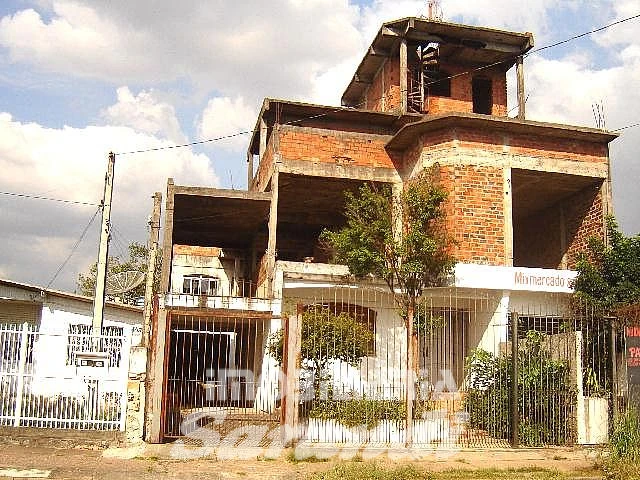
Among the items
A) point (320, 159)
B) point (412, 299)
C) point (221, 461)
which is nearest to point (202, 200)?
point (320, 159)

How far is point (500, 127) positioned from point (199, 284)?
1485 cm

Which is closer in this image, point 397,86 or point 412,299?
point 412,299

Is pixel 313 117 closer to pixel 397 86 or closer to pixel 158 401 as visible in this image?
pixel 397 86

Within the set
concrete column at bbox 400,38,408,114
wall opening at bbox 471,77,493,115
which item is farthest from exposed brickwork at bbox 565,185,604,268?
wall opening at bbox 471,77,493,115

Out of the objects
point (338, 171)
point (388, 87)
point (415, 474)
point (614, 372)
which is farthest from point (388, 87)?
point (415, 474)

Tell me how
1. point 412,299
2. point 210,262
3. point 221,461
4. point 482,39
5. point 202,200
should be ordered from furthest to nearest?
point 210,262, point 482,39, point 202,200, point 412,299, point 221,461

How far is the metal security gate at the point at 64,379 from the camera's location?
1152 centimetres

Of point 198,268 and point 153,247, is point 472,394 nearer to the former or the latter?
point 153,247

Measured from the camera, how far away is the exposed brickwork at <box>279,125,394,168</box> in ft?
60.8

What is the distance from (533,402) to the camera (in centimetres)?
1184

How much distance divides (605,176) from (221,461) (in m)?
13.3

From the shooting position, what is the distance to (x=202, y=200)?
1794 centimetres

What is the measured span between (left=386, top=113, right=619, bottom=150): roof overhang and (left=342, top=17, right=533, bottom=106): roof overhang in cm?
573

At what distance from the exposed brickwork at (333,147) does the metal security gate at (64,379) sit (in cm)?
823
